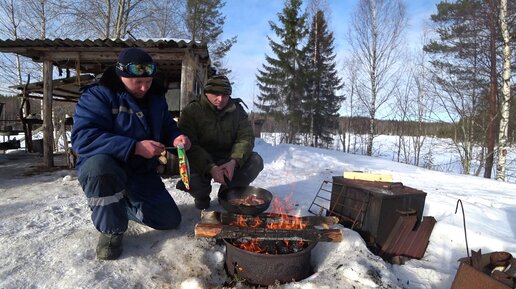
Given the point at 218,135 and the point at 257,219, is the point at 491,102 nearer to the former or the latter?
the point at 218,135

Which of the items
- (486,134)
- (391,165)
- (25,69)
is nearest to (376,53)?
(486,134)

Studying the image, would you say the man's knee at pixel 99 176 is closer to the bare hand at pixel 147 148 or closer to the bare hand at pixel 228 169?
the bare hand at pixel 147 148

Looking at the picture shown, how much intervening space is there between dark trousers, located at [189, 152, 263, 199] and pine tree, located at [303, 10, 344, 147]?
56.8 ft

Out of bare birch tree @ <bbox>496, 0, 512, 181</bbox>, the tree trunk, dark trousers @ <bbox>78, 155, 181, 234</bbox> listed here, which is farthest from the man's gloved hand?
the tree trunk

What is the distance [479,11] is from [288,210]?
11537 millimetres

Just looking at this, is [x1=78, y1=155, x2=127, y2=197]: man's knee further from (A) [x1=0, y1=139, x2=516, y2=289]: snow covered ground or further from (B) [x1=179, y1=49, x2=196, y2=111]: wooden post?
(B) [x1=179, y1=49, x2=196, y2=111]: wooden post

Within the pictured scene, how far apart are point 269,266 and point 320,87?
20132 millimetres

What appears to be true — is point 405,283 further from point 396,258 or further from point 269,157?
point 269,157

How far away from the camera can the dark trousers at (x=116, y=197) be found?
221 centimetres

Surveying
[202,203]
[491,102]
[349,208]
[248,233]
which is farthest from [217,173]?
[491,102]

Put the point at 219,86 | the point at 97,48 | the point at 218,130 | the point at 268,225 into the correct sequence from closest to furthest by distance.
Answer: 1. the point at 268,225
2. the point at 219,86
3. the point at 218,130
4. the point at 97,48

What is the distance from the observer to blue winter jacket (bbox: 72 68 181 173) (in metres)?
2.28

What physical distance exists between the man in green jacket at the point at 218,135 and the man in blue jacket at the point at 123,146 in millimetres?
382

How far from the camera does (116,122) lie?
2.47 metres
